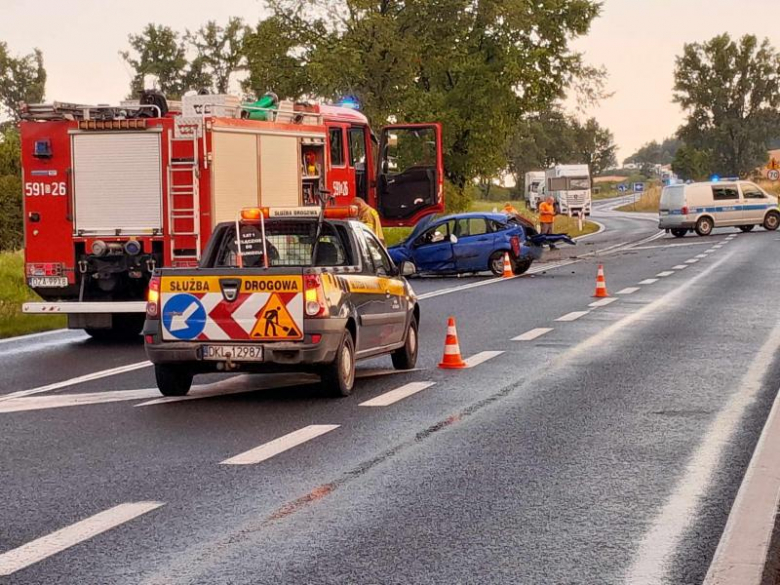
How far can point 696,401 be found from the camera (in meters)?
11.0

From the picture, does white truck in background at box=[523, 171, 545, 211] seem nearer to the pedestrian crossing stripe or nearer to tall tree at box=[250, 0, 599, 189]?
tall tree at box=[250, 0, 599, 189]

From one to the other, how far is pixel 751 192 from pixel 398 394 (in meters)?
44.1

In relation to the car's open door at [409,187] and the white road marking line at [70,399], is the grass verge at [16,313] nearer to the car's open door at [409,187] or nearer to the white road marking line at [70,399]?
the car's open door at [409,187]

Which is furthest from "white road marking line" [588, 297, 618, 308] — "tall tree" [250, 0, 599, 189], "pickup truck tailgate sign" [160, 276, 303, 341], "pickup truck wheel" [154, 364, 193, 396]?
"tall tree" [250, 0, 599, 189]

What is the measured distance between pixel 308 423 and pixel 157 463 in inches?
70.9

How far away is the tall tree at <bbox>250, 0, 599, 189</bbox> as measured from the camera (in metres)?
49.2

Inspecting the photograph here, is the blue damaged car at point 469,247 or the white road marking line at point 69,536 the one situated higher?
the blue damaged car at point 469,247

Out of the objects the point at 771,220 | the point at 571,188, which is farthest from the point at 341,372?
the point at 571,188

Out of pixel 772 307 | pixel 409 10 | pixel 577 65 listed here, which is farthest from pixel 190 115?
pixel 577 65

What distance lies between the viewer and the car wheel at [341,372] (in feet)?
37.2

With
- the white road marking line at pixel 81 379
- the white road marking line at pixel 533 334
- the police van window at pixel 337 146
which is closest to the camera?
the white road marking line at pixel 81 379

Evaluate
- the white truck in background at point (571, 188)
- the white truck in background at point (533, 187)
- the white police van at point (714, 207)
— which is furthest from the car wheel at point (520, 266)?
the white truck in background at point (533, 187)

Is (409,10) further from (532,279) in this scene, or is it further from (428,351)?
(428,351)

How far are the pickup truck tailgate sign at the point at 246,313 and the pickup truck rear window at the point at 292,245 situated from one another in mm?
1205
